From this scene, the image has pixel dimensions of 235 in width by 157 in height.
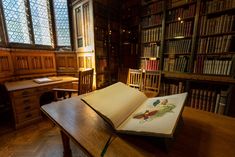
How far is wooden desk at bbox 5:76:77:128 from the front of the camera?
1897 mm

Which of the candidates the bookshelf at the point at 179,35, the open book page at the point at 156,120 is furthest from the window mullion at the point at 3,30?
the bookshelf at the point at 179,35

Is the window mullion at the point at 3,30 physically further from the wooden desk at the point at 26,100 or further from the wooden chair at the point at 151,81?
the wooden chair at the point at 151,81

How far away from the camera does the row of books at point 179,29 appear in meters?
2.25

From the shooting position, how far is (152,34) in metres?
2.70

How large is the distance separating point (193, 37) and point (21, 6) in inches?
133

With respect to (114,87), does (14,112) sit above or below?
below

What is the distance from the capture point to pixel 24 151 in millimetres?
1551

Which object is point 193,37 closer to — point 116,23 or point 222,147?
point 116,23

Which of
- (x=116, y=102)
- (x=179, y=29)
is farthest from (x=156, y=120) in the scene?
(x=179, y=29)

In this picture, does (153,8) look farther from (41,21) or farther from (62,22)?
(41,21)

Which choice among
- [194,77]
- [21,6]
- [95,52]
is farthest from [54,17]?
[194,77]

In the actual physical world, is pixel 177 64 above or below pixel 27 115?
above

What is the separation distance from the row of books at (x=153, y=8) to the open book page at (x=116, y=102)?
2394mm

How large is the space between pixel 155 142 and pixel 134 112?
0.21 meters
